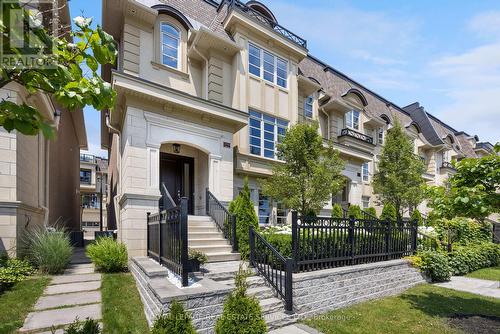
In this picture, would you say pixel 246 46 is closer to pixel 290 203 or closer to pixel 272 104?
pixel 272 104

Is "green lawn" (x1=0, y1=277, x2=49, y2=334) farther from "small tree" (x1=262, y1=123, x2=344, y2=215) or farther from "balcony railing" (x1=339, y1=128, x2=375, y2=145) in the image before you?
"balcony railing" (x1=339, y1=128, x2=375, y2=145)

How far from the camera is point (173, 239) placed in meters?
5.49

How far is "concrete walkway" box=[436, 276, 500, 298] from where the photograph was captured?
26.9 feet

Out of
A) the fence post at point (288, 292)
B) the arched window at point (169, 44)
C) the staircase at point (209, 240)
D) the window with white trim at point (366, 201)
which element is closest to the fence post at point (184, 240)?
the fence post at point (288, 292)

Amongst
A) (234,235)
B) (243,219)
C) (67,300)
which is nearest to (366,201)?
(243,219)

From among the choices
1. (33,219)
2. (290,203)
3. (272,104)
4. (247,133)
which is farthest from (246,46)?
(33,219)

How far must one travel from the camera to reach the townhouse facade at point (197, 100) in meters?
8.68

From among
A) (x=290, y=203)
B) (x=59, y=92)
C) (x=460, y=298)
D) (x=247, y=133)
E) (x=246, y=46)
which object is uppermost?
(x=246, y=46)

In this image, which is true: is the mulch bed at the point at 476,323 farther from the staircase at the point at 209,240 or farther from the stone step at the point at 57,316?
the stone step at the point at 57,316

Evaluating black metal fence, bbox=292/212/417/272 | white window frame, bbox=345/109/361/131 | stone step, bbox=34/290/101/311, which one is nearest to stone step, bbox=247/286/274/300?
black metal fence, bbox=292/212/417/272

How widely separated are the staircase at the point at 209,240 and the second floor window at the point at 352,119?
503 inches

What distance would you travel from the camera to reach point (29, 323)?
14.8 ft

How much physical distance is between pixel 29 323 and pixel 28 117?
4.12 m

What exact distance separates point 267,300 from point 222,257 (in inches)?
79.3
